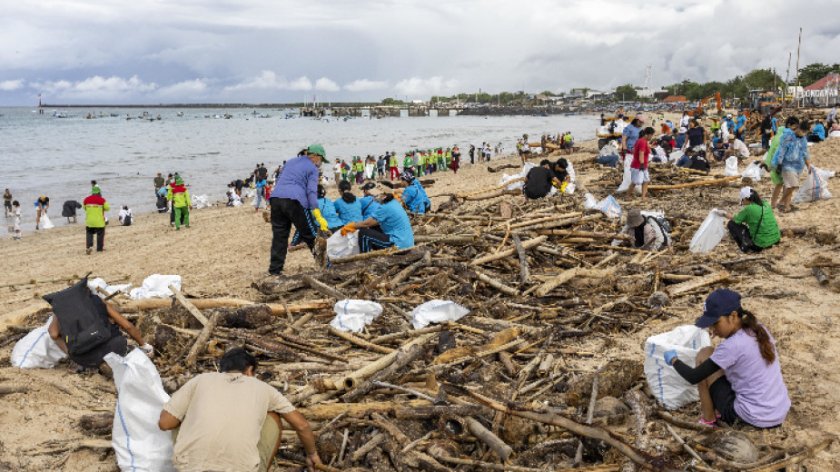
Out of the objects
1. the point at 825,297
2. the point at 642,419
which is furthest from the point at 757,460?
the point at 825,297

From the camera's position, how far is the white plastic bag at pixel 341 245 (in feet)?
28.0

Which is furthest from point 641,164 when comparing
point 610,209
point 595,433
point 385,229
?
point 595,433

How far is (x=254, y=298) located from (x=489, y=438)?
451 cm

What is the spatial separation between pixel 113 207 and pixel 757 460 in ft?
85.4

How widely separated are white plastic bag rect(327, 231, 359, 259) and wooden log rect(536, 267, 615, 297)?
2722mm

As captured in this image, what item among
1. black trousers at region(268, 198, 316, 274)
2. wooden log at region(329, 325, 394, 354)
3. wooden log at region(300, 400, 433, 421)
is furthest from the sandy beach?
wooden log at region(329, 325, 394, 354)

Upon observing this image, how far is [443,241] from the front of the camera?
8.73 m

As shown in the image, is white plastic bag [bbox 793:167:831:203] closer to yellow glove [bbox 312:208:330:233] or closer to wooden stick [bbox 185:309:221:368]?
yellow glove [bbox 312:208:330:233]

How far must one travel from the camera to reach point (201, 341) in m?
5.69

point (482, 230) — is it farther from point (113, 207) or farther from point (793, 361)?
point (113, 207)

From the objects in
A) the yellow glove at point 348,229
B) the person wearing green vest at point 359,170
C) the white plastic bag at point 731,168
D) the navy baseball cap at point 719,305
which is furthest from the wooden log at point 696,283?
the person wearing green vest at point 359,170

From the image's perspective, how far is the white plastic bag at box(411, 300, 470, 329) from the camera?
630cm

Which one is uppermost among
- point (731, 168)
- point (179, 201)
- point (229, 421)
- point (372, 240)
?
point (731, 168)

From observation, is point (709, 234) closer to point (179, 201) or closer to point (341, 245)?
point (341, 245)
